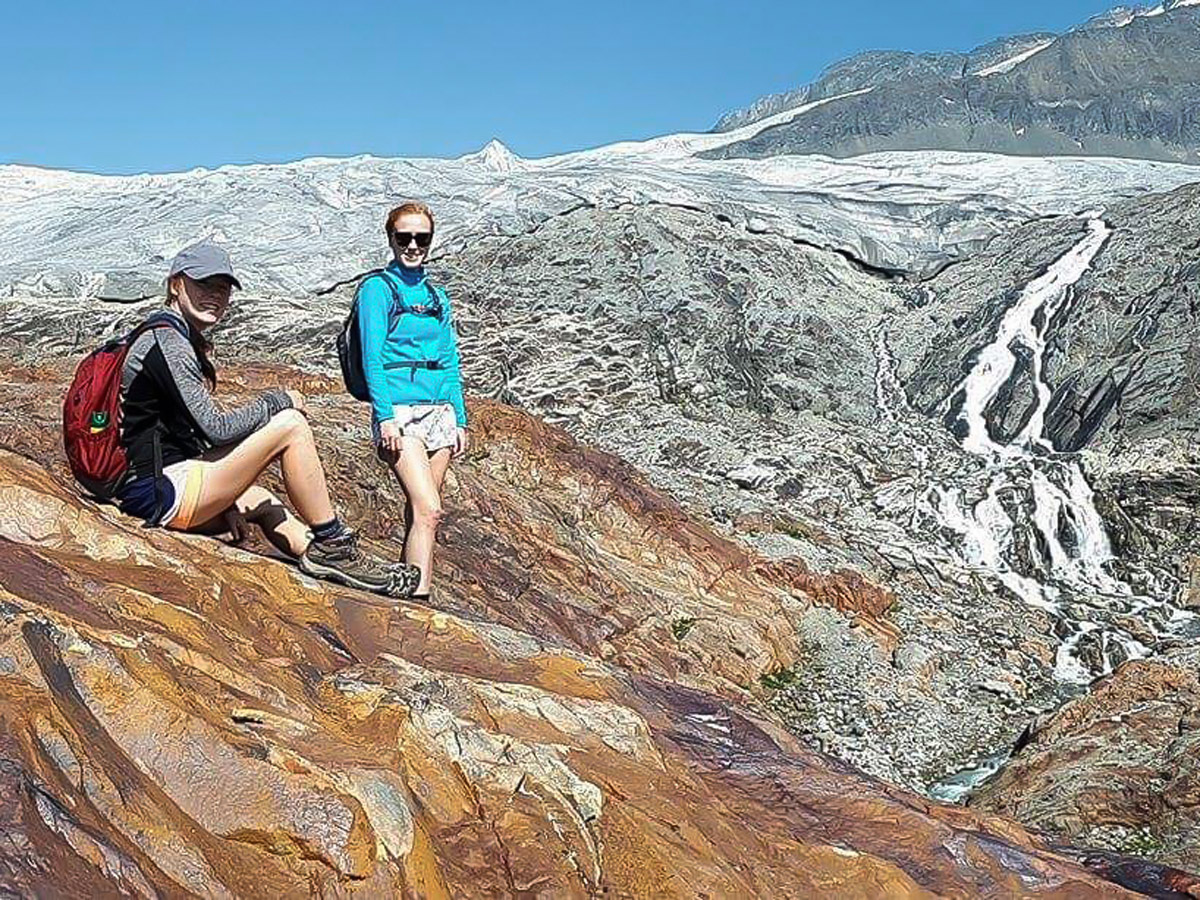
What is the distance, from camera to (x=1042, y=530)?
22500mm

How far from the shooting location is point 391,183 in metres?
49.5

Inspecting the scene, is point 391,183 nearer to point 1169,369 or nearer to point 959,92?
point 1169,369

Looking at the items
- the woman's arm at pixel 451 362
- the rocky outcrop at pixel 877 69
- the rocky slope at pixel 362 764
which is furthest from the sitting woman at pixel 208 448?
the rocky outcrop at pixel 877 69

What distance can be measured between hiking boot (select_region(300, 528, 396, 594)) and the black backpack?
0.88 meters

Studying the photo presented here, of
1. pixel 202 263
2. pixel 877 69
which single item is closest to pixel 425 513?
pixel 202 263

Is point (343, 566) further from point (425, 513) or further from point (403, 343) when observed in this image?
point (403, 343)

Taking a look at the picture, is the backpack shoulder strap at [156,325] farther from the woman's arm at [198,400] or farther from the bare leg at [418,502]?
the bare leg at [418,502]

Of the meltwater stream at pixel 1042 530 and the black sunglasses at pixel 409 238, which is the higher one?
the black sunglasses at pixel 409 238

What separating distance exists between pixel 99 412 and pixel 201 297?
29.2 inches

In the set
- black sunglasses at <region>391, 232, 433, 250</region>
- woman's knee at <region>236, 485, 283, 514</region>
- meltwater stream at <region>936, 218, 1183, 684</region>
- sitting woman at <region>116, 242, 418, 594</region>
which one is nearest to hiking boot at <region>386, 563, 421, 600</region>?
sitting woman at <region>116, 242, 418, 594</region>

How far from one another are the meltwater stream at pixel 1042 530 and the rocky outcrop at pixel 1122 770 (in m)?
3.25

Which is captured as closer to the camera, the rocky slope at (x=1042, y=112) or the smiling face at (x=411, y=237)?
the smiling face at (x=411, y=237)

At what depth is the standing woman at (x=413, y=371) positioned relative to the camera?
23.5 ft

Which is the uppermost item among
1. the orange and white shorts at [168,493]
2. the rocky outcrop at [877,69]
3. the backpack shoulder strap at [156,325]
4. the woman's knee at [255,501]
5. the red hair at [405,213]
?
the rocky outcrop at [877,69]
